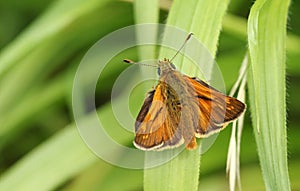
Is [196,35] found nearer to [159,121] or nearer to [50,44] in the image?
[159,121]

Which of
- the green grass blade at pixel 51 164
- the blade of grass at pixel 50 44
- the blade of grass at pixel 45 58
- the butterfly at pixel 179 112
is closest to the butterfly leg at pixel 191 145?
the butterfly at pixel 179 112

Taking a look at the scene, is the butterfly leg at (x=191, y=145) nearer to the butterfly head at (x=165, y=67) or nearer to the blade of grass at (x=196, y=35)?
the blade of grass at (x=196, y=35)

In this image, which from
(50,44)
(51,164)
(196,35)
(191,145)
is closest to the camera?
(191,145)

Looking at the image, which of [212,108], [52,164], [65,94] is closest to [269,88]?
[212,108]

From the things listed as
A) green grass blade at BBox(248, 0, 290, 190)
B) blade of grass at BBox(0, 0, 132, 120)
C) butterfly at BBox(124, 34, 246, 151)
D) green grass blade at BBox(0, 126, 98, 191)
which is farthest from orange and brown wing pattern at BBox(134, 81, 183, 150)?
blade of grass at BBox(0, 0, 132, 120)

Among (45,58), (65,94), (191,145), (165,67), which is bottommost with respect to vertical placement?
(191,145)

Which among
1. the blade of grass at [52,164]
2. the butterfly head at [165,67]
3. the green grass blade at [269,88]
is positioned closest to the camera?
the green grass blade at [269,88]
